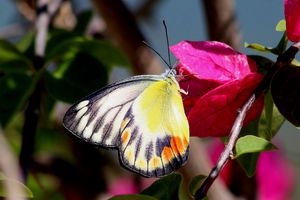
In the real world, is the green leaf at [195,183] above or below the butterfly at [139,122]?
above

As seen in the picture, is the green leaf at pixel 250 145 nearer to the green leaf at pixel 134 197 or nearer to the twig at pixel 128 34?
the green leaf at pixel 134 197

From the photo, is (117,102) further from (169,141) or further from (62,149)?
(62,149)

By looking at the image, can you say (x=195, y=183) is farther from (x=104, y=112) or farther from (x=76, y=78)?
(x=76, y=78)

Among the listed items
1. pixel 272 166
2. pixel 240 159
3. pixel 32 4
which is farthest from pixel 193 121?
pixel 32 4

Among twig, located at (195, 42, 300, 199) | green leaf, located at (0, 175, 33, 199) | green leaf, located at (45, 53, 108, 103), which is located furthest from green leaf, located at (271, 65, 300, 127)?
green leaf, located at (45, 53, 108, 103)

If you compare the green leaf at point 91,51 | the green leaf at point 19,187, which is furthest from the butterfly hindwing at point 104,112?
the green leaf at point 91,51

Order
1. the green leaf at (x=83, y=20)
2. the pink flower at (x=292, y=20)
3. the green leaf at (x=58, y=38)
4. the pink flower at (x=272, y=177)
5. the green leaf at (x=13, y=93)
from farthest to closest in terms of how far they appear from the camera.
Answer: the pink flower at (x=272, y=177), the green leaf at (x=83, y=20), the green leaf at (x=58, y=38), the green leaf at (x=13, y=93), the pink flower at (x=292, y=20)

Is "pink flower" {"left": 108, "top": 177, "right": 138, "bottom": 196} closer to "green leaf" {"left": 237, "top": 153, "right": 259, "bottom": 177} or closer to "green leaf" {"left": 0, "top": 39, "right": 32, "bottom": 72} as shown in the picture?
"green leaf" {"left": 0, "top": 39, "right": 32, "bottom": 72}
